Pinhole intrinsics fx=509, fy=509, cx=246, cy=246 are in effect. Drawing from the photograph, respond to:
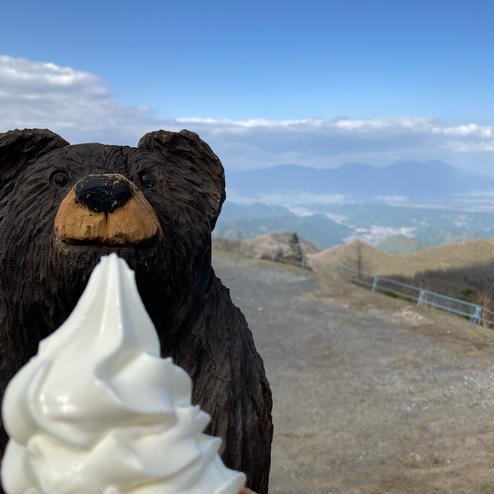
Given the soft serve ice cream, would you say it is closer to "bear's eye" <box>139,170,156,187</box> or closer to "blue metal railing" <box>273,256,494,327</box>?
"bear's eye" <box>139,170,156,187</box>

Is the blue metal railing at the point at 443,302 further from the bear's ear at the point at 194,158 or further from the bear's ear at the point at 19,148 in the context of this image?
the bear's ear at the point at 19,148

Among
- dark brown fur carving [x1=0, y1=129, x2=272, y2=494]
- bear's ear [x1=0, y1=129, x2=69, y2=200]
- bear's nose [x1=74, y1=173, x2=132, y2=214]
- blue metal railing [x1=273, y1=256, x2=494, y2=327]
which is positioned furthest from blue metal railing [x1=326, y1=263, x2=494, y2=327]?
bear's nose [x1=74, y1=173, x2=132, y2=214]

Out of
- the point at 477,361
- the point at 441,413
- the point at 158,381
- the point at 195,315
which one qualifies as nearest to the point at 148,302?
the point at 195,315

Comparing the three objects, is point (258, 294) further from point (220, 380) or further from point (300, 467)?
point (220, 380)

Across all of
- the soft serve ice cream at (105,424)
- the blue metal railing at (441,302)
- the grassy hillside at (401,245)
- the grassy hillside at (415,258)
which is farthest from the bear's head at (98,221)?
the grassy hillside at (401,245)

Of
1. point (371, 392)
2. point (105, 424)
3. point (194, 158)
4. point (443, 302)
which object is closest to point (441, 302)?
point (443, 302)

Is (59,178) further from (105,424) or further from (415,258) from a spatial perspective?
(415,258)

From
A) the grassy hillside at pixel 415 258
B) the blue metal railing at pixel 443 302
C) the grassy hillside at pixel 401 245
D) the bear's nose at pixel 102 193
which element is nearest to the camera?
the bear's nose at pixel 102 193
